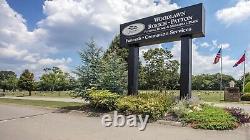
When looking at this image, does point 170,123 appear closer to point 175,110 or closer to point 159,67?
point 175,110

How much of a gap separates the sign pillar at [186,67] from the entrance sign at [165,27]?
0.44m

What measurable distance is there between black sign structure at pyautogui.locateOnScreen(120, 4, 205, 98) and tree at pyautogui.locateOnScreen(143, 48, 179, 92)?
54.6 ft

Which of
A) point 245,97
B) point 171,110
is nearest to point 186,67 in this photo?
point 171,110

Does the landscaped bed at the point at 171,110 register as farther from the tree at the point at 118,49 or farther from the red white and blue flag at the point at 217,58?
the tree at the point at 118,49

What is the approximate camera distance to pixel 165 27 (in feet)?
52.3

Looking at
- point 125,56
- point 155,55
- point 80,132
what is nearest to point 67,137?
point 80,132

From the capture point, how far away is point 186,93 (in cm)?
1479

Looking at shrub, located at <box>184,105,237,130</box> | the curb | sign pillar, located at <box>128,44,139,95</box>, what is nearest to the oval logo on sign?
sign pillar, located at <box>128,44,139,95</box>

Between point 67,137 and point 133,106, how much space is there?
448 centimetres

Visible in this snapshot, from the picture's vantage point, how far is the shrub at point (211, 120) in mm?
10234

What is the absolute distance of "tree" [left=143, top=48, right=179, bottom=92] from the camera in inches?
1358

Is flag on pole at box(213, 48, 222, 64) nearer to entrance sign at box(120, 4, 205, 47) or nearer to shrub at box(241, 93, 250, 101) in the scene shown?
shrub at box(241, 93, 250, 101)

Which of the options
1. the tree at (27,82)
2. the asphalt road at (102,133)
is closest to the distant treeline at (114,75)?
the tree at (27,82)

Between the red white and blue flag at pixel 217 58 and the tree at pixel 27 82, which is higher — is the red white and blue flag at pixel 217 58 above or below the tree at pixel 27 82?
above
